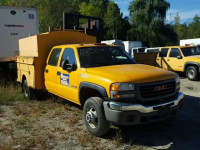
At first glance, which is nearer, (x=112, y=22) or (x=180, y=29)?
(x=112, y=22)

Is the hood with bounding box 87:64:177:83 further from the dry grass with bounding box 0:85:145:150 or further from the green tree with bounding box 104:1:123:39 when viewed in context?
the green tree with bounding box 104:1:123:39

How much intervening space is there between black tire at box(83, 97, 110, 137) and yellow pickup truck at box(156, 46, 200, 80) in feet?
25.7

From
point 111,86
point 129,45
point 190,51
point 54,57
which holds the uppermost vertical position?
point 129,45

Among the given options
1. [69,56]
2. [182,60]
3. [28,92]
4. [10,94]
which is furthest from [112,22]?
[69,56]

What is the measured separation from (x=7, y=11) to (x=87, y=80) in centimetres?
726

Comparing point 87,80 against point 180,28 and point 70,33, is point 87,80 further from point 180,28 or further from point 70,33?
point 180,28

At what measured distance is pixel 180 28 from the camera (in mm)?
45219

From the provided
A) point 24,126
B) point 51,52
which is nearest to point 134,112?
point 24,126

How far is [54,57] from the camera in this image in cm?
640

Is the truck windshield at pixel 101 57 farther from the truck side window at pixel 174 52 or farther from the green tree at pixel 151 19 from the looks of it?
the green tree at pixel 151 19

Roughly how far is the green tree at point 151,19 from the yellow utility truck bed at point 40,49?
3160 centimetres

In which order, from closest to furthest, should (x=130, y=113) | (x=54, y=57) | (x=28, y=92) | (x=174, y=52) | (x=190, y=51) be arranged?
1. (x=130, y=113)
2. (x=54, y=57)
3. (x=28, y=92)
4. (x=190, y=51)
5. (x=174, y=52)

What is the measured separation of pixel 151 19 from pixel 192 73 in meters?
28.6

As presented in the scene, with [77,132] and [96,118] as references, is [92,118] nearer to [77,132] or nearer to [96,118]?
[96,118]
